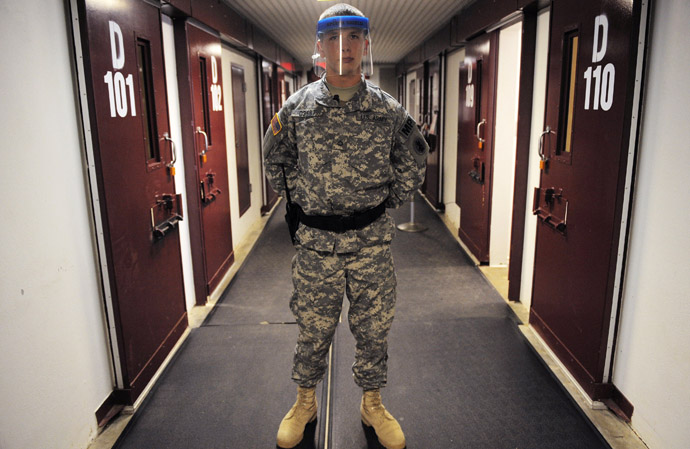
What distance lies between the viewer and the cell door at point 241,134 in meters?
4.90

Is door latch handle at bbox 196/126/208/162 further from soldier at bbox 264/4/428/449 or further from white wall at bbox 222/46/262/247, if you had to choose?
soldier at bbox 264/4/428/449

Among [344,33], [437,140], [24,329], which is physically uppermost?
[344,33]

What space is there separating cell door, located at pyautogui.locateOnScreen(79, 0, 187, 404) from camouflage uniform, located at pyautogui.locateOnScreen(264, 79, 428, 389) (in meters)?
0.72

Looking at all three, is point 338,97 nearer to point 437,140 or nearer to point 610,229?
point 610,229


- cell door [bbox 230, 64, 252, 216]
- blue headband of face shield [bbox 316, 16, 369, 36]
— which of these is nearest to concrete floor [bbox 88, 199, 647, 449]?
cell door [bbox 230, 64, 252, 216]

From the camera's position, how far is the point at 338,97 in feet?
5.95

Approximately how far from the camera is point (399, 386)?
239 centimetres

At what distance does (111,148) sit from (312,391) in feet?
4.45

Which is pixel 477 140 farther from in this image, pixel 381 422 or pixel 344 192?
pixel 381 422

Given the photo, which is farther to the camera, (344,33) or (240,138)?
(240,138)

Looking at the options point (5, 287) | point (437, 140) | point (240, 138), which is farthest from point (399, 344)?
point (437, 140)

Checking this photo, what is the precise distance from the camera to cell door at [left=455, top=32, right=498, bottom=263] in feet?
13.0

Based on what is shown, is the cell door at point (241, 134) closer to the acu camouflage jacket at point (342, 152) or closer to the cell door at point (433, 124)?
the cell door at point (433, 124)

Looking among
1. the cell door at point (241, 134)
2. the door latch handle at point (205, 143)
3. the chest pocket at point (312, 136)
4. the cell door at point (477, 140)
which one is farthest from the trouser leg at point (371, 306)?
the cell door at point (241, 134)
